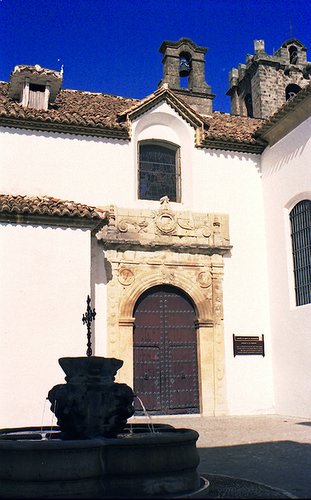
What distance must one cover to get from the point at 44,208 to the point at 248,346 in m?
5.61

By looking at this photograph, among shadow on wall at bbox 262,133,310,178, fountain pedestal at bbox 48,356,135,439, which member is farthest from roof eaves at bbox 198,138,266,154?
fountain pedestal at bbox 48,356,135,439

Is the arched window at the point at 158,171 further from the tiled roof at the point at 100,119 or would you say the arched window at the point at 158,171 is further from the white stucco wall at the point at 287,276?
the white stucco wall at the point at 287,276

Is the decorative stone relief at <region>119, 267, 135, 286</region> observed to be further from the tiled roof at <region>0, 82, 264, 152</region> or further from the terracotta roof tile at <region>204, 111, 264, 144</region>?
the terracotta roof tile at <region>204, 111, 264, 144</region>

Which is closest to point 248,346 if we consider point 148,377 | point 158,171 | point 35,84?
point 148,377

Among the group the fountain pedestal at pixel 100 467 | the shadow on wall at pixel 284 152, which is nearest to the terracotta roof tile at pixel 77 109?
the shadow on wall at pixel 284 152

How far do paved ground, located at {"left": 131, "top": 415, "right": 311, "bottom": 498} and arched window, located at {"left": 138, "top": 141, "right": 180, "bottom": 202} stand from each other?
5.23 meters

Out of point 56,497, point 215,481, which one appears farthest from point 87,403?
point 215,481

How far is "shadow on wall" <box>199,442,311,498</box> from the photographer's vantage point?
533 centimetres

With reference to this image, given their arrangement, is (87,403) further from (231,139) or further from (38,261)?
(231,139)

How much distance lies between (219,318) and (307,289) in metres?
2.04

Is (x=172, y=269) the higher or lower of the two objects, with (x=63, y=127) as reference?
lower

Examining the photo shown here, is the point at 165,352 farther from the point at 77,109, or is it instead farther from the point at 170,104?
the point at 77,109

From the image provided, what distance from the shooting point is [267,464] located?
6297mm

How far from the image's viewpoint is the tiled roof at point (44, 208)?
31.8 feet
